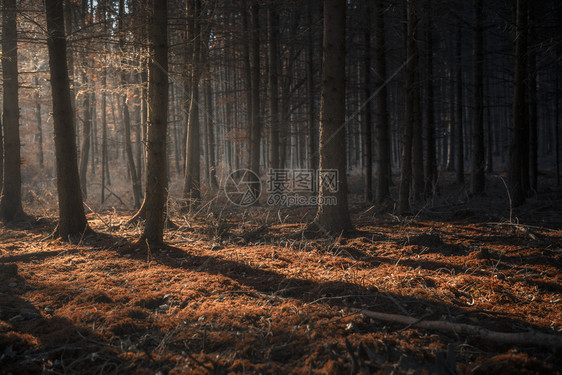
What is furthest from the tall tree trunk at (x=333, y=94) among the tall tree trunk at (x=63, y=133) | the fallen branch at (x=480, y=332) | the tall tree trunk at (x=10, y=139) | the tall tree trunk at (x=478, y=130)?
the tall tree trunk at (x=10, y=139)

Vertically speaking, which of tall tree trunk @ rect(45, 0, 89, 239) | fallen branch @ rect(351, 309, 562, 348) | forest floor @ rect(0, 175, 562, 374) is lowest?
forest floor @ rect(0, 175, 562, 374)

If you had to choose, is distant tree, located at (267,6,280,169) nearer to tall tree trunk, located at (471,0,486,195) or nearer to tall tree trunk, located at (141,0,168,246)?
tall tree trunk, located at (141,0,168,246)

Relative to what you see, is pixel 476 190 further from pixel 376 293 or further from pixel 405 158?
pixel 376 293

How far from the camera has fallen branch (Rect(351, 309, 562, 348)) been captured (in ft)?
7.89

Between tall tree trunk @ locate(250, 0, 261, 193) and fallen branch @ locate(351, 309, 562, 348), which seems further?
tall tree trunk @ locate(250, 0, 261, 193)

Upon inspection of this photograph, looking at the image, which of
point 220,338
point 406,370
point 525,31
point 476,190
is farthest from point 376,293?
point 476,190

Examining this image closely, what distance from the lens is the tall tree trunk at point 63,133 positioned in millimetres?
6406

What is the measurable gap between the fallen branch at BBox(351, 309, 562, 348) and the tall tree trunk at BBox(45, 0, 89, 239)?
20.9ft

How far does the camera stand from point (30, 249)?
20.2ft

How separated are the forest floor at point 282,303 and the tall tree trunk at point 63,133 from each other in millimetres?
617

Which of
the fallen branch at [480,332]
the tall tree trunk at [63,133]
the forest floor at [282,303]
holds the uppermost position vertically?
the tall tree trunk at [63,133]

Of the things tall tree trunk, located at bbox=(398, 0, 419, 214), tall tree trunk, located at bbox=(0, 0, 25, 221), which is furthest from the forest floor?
tall tree trunk, located at bbox=(0, 0, 25, 221)

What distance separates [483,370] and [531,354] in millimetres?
511

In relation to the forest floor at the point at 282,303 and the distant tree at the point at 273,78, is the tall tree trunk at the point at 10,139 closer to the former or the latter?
the forest floor at the point at 282,303
